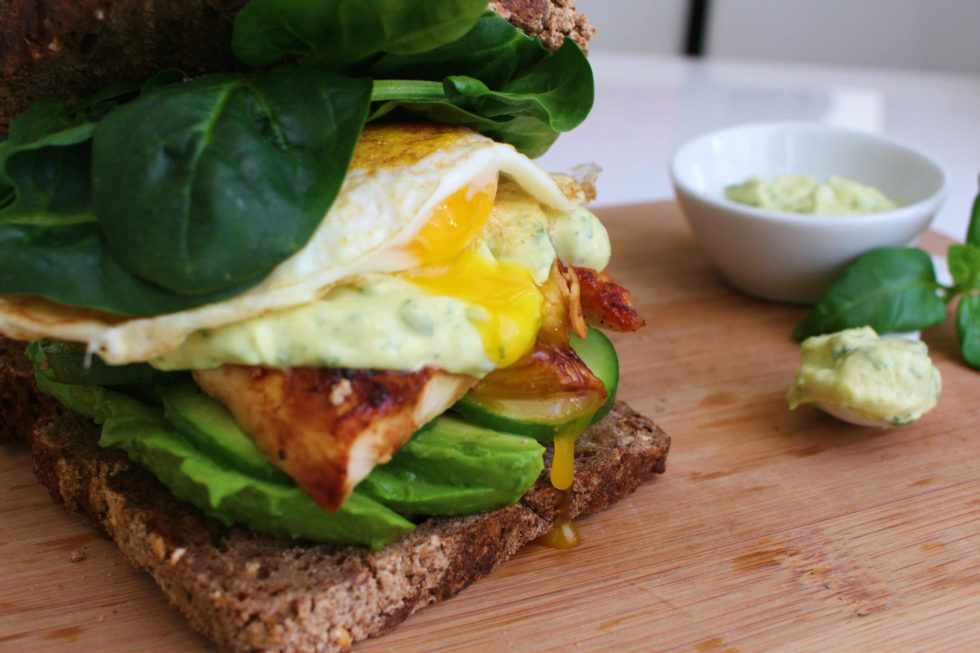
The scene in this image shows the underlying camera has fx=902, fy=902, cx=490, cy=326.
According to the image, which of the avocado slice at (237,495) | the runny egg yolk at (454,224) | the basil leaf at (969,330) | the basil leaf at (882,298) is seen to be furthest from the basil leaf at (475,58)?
the basil leaf at (969,330)

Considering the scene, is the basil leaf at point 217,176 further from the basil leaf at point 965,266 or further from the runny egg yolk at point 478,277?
the basil leaf at point 965,266

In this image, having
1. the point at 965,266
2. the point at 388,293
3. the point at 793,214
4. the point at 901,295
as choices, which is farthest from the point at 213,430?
the point at 965,266

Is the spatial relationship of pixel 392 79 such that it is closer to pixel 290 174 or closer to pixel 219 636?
pixel 290 174

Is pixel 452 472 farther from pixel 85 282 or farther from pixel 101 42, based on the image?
pixel 101 42

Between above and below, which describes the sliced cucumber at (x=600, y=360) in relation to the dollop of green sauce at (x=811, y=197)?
above

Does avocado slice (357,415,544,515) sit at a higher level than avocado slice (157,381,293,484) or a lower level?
lower

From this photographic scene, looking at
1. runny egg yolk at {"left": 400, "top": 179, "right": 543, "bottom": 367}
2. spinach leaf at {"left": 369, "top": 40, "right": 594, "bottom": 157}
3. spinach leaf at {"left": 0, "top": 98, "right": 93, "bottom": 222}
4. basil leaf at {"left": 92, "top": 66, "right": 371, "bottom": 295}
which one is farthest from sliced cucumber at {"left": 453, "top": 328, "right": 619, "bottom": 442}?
spinach leaf at {"left": 0, "top": 98, "right": 93, "bottom": 222}

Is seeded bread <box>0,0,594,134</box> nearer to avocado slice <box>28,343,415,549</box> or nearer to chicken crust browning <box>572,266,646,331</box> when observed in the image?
chicken crust browning <box>572,266,646,331</box>
